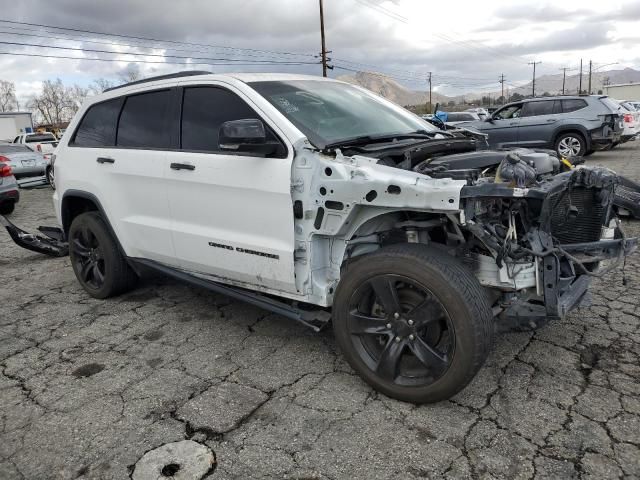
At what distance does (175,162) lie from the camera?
12.5ft

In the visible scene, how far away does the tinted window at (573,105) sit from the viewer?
13250 mm

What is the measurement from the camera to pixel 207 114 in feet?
12.3

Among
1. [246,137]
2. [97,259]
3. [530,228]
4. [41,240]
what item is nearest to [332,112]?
[246,137]

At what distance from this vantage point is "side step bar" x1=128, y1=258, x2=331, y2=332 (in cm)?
331

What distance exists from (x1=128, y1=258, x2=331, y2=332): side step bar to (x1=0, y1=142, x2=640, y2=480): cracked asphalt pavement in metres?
0.35

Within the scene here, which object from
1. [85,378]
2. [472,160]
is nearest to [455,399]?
[472,160]

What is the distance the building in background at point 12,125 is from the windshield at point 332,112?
57.9m

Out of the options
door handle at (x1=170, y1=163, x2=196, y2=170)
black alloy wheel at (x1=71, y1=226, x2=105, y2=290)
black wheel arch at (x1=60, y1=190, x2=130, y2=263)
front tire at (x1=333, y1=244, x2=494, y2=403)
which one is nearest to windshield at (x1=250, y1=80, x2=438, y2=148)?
door handle at (x1=170, y1=163, x2=196, y2=170)

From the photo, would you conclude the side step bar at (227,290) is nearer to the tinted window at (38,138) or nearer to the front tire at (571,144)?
the front tire at (571,144)

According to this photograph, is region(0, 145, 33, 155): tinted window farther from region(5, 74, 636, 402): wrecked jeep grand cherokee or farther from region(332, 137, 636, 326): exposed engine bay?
region(332, 137, 636, 326): exposed engine bay

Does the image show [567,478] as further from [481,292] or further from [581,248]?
[581,248]

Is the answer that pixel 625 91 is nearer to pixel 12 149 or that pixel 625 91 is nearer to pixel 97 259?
pixel 12 149

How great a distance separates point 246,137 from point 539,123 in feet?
40.5

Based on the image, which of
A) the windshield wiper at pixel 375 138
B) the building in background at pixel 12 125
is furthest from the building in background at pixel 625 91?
the windshield wiper at pixel 375 138
